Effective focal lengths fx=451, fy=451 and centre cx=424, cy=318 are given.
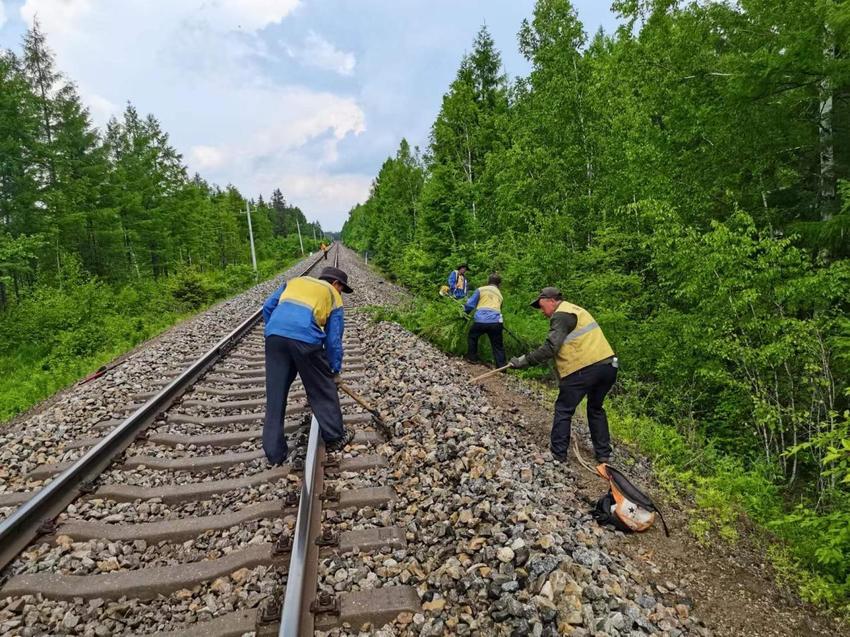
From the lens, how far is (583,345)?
492 centimetres

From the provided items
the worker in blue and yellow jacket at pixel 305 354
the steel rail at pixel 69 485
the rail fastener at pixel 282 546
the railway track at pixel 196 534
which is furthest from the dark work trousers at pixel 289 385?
the steel rail at pixel 69 485

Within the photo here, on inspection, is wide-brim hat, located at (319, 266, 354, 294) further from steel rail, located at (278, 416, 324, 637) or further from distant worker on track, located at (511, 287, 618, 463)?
distant worker on track, located at (511, 287, 618, 463)

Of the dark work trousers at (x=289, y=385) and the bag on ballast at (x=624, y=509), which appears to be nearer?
the bag on ballast at (x=624, y=509)

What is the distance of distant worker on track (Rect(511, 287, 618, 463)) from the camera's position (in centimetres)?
491

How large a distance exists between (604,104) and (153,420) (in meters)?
11.7

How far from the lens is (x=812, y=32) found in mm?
6496

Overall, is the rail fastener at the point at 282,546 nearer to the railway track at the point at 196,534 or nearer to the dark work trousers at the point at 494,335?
the railway track at the point at 196,534

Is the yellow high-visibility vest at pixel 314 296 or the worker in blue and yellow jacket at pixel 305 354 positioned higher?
the yellow high-visibility vest at pixel 314 296

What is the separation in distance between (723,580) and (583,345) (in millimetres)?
2321

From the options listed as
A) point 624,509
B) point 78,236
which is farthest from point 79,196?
point 624,509

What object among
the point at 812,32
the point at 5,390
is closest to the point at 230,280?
the point at 5,390

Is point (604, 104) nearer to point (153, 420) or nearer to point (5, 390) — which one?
point (153, 420)

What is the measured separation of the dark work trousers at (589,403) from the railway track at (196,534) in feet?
6.43

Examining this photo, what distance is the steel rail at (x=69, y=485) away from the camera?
3291 millimetres
